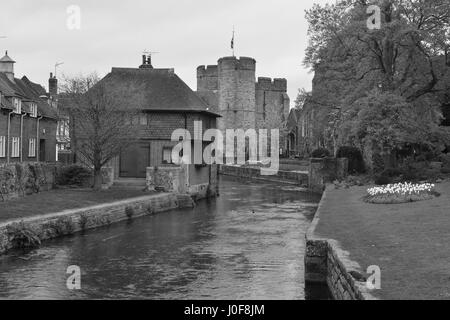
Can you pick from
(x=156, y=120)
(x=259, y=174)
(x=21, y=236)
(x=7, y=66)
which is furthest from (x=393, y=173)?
(x=259, y=174)

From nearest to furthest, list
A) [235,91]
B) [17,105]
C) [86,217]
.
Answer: [86,217]
[17,105]
[235,91]

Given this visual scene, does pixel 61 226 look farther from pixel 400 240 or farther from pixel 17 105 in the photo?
pixel 17 105

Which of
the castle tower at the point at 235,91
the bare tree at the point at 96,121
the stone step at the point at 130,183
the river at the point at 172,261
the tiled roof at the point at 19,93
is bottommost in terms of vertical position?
the river at the point at 172,261

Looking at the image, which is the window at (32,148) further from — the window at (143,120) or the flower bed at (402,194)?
the flower bed at (402,194)

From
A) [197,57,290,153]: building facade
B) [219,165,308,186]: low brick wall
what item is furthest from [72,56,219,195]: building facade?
[197,57,290,153]: building facade

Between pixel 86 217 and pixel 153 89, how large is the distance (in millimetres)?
20253

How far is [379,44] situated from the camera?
40.5m

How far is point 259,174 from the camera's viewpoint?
71.8m

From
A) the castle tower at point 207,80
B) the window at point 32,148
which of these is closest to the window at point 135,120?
the window at point 32,148

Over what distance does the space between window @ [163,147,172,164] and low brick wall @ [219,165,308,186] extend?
2179 centimetres

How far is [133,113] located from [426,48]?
71.7 ft

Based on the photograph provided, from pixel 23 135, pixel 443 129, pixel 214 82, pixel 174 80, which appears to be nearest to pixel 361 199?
pixel 443 129

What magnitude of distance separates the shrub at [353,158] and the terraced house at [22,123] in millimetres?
28134

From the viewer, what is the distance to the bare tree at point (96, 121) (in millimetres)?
36688
